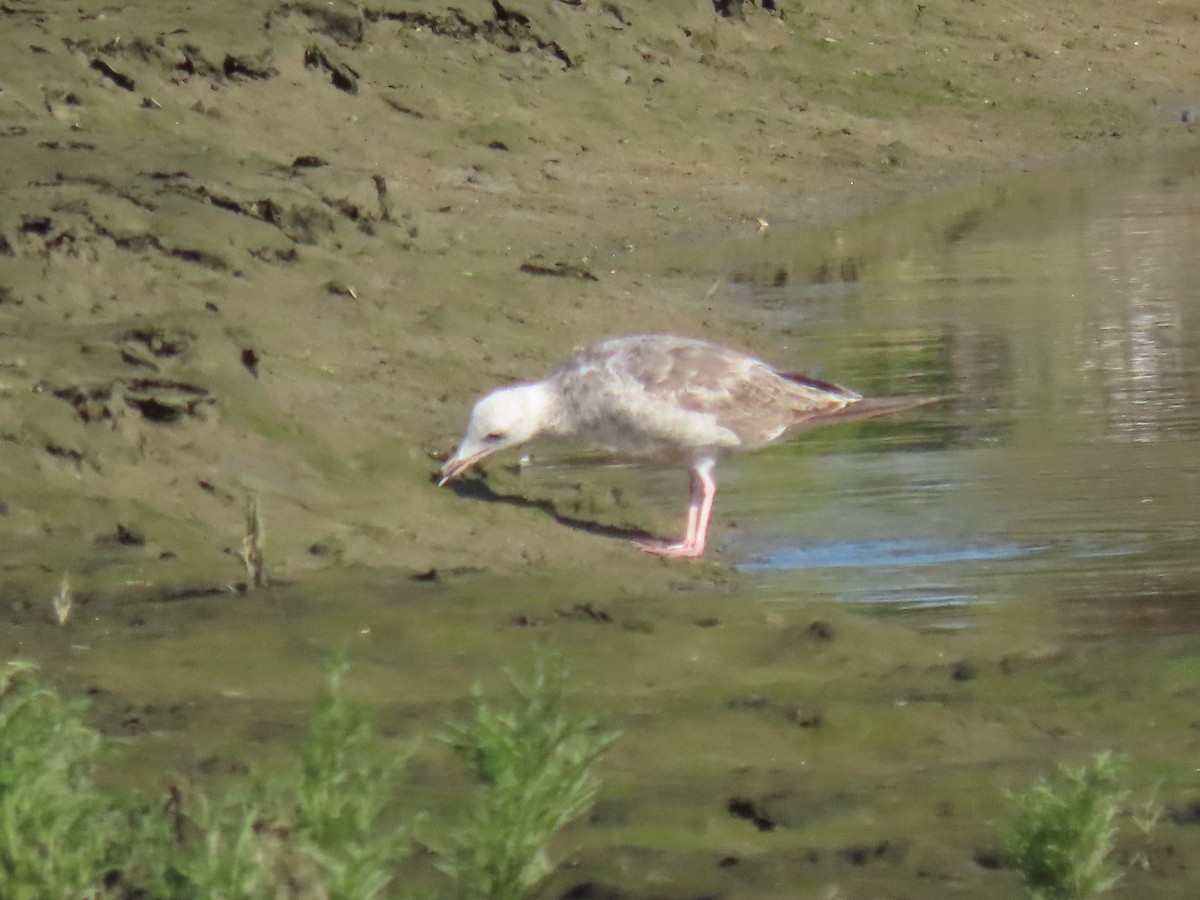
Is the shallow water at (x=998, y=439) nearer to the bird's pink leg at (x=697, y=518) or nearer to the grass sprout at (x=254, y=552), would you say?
the bird's pink leg at (x=697, y=518)

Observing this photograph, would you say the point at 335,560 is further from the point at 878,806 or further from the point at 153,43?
the point at 153,43

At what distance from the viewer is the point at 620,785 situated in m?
4.71

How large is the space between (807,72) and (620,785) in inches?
655

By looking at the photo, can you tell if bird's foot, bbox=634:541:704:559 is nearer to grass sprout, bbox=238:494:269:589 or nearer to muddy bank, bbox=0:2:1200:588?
muddy bank, bbox=0:2:1200:588

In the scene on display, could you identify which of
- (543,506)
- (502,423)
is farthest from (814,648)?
(543,506)

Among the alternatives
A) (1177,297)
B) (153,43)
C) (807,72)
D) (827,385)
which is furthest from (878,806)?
(807,72)

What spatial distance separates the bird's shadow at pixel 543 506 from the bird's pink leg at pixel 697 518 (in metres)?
0.17

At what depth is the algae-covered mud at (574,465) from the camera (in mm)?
5031

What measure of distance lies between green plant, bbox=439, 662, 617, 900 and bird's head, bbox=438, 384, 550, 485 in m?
4.69

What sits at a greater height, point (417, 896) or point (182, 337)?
point (417, 896)

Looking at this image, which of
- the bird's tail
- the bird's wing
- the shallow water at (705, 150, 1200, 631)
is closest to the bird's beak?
the bird's wing

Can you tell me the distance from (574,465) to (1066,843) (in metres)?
5.99

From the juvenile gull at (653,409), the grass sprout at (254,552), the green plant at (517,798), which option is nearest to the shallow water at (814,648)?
the grass sprout at (254,552)

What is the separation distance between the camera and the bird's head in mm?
8438
